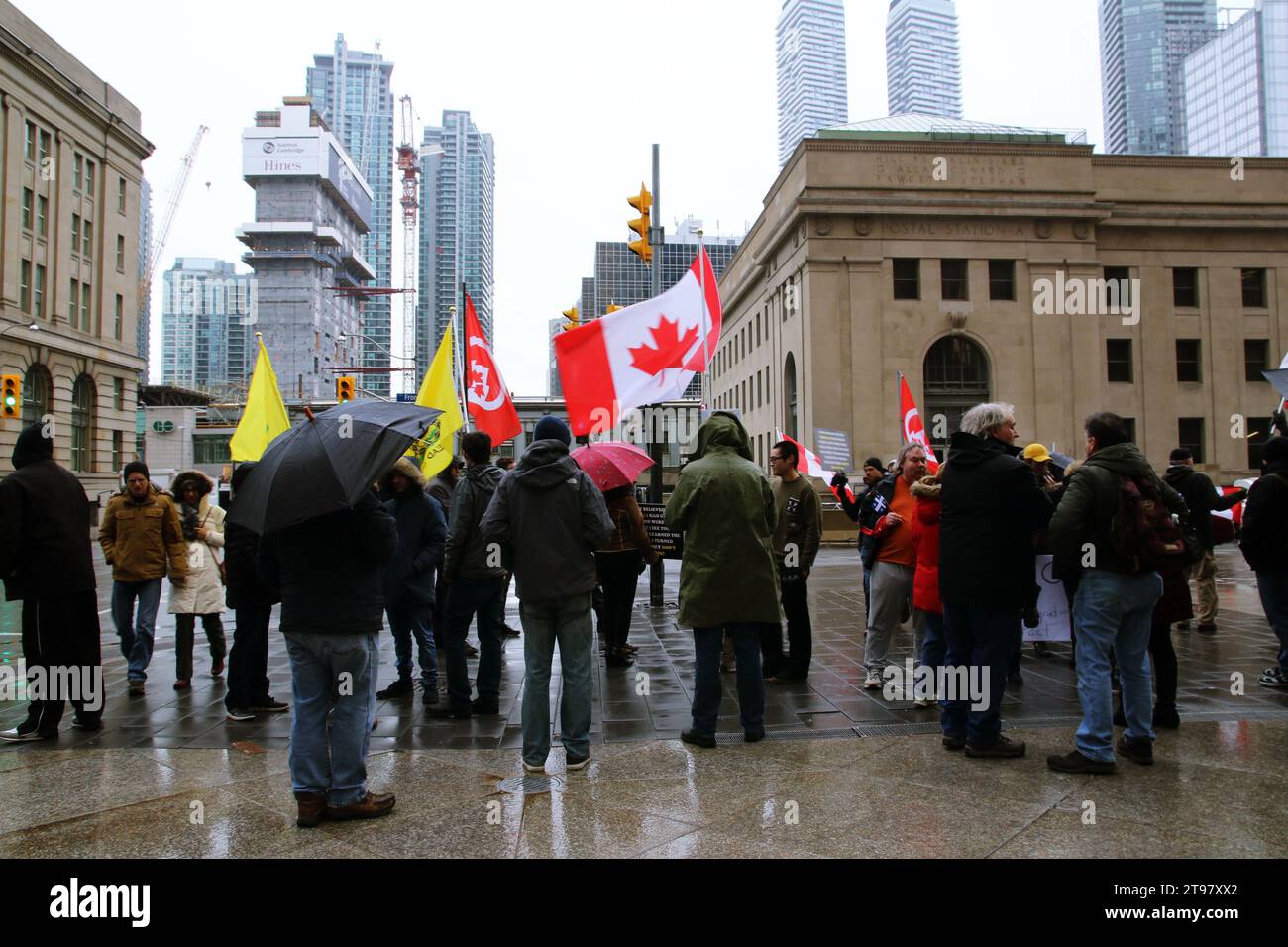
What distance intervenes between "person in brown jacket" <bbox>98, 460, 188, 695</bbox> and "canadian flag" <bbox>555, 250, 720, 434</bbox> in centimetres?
399

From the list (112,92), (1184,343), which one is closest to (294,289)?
(112,92)

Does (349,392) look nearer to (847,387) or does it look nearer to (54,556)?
(54,556)

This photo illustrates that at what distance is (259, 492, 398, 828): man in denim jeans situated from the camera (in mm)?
4281

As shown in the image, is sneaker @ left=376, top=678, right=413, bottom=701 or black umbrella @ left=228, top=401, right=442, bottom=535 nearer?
black umbrella @ left=228, top=401, right=442, bottom=535

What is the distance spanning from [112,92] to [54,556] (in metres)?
57.9

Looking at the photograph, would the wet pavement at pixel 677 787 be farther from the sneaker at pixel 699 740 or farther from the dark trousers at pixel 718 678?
the dark trousers at pixel 718 678

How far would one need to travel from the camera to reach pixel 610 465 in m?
8.11

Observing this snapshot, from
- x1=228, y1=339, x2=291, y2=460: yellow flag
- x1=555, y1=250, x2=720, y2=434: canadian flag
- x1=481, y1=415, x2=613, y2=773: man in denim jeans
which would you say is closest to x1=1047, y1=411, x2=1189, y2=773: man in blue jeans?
x1=481, y1=415, x2=613, y2=773: man in denim jeans

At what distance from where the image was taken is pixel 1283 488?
7.20 meters

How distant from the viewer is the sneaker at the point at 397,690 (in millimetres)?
7102

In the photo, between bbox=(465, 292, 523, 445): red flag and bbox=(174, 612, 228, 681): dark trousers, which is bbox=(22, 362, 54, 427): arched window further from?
bbox=(174, 612, 228, 681): dark trousers

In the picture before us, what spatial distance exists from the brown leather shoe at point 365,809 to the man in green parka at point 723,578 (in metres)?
2.01

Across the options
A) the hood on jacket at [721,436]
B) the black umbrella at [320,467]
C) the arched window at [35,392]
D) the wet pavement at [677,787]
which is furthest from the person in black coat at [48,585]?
the arched window at [35,392]

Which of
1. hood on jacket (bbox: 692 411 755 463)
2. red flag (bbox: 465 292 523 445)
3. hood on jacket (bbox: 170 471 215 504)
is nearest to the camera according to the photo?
hood on jacket (bbox: 692 411 755 463)
